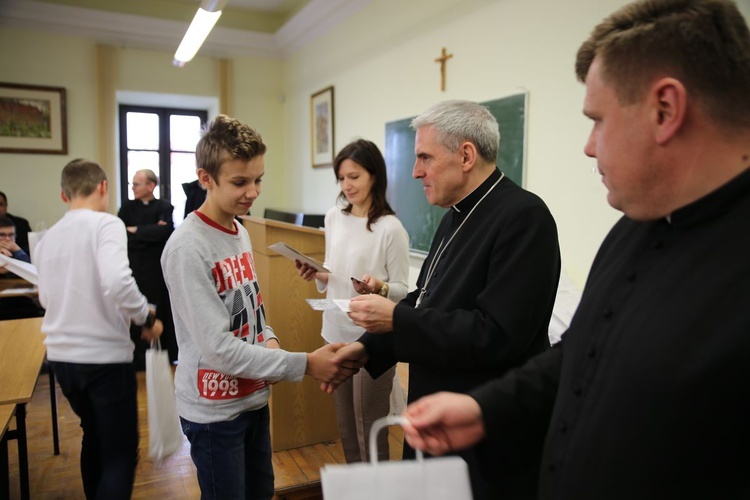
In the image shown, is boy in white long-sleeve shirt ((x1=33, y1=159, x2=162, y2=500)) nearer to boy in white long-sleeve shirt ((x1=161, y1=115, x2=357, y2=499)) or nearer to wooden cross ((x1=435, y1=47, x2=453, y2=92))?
boy in white long-sleeve shirt ((x1=161, y1=115, x2=357, y2=499))

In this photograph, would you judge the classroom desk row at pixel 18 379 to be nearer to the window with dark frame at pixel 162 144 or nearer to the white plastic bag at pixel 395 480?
the white plastic bag at pixel 395 480

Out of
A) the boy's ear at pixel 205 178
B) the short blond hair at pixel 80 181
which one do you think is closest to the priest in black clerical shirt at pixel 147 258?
the short blond hair at pixel 80 181

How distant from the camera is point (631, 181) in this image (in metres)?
0.83

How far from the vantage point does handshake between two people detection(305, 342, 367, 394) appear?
1.67 metres

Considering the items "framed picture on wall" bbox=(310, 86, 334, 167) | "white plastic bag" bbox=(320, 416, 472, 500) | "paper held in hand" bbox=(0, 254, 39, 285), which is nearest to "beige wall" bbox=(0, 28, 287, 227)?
"framed picture on wall" bbox=(310, 86, 334, 167)

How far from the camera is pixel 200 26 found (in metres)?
4.71

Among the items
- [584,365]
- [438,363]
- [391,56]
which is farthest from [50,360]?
[391,56]

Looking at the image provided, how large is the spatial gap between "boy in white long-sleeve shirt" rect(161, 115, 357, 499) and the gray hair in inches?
23.7

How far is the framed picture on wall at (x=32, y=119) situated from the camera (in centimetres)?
620

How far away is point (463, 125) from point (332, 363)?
842mm

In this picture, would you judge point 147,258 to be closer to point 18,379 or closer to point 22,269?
point 22,269

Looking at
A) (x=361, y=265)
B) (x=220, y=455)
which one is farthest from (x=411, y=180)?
(x=220, y=455)

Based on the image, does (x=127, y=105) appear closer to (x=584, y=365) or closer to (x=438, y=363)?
(x=438, y=363)

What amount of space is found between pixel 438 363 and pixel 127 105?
24.2 feet
